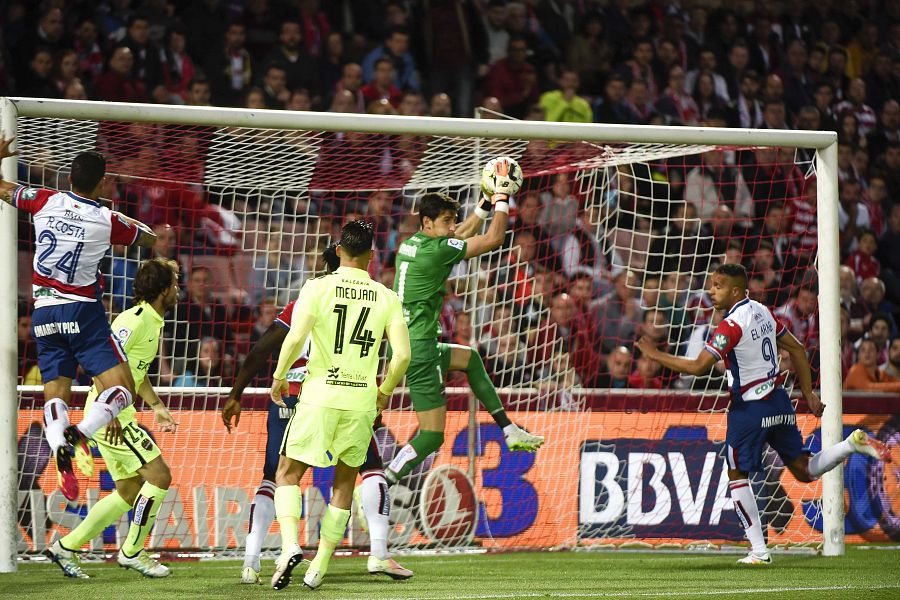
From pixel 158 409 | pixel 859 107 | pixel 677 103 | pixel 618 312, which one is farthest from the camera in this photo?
pixel 859 107

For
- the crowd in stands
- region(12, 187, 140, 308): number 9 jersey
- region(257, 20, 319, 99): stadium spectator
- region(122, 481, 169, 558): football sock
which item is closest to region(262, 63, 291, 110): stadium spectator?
the crowd in stands

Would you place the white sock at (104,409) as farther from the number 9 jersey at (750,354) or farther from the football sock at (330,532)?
the number 9 jersey at (750,354)

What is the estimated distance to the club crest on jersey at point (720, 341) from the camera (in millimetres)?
8859

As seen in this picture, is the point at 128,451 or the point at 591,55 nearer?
the point at 128,451

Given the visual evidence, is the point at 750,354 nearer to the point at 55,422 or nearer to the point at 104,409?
the point at 104,409

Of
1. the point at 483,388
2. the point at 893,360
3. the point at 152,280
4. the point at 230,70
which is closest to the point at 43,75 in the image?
the point at 230,70

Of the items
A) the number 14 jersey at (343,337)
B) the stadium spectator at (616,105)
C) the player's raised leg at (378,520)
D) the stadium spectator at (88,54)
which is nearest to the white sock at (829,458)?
the player's raised leg at (378,520)

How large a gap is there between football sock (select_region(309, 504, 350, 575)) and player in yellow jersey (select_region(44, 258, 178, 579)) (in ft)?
5.35

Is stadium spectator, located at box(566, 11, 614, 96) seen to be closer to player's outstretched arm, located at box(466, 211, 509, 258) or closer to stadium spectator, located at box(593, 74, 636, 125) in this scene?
stadium spectator, located at box(593, 74, 636, 125)

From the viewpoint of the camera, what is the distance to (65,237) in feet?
25.9

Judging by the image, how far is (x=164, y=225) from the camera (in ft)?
37.0

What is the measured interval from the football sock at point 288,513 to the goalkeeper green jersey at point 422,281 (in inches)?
82.3

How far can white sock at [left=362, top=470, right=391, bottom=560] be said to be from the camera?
7934 millimetres

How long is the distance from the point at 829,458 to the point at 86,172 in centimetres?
538
